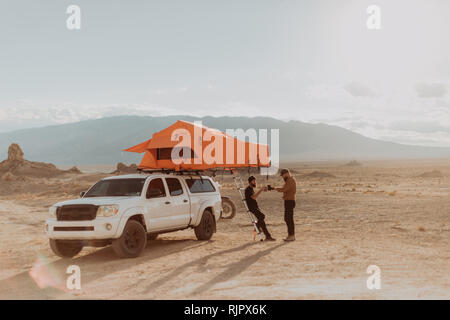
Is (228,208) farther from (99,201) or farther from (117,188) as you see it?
(99,201)

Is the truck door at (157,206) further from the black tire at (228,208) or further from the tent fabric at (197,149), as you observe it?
the black tire at (228,208)

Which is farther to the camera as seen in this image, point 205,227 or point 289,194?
point 205,227

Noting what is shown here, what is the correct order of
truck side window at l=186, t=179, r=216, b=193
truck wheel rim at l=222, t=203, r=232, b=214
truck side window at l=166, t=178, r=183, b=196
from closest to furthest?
truck side window at l=166, t=178, r=183, b=196 < truck side window at l=186, t=179, r=216, b=193 < truck wheel rim at l=222, t=203, r=232, b=214

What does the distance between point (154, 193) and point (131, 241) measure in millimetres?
1421

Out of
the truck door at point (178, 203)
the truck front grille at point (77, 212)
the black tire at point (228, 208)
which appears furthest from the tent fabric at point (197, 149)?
the black tire at point (228, 208)

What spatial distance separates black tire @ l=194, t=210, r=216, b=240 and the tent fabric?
4.78 feet

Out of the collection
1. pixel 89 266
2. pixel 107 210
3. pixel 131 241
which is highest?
pixel 107 210

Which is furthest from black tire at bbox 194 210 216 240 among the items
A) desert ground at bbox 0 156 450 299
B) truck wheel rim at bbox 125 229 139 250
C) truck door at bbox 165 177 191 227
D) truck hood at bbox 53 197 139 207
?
truck hood at bbox 53 197 139 207

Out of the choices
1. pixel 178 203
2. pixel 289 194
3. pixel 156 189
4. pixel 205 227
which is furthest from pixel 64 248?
pixel 289 194

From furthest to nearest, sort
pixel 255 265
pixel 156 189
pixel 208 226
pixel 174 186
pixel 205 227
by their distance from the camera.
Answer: pixel 208 226, pixel 205 227, pixel 174 186, pixel 156 189, pixel 255 265

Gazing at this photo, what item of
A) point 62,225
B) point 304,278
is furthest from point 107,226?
point 304,278

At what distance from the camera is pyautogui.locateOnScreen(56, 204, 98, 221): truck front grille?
34.2 ft

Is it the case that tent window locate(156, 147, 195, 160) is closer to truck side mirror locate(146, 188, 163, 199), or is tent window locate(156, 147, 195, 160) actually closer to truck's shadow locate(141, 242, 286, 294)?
truck side mirror locate(146, 188, 163, 199)

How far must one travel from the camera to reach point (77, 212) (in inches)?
415
